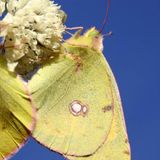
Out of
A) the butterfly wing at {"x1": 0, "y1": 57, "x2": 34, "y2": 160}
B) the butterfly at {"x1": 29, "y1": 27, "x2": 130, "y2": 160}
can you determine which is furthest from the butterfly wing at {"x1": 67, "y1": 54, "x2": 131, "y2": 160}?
the butterfly wing at {"x1": 0, "y1": 57, "x2": 34, "y2": 160}

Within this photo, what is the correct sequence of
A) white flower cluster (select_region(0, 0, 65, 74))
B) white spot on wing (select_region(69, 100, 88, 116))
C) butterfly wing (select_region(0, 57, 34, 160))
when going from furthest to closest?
white spot on wing (select_region(69, 100, 88, 116)) < butterfly wing (select_region(0, 57, 34, 160)) < white flower cluster (select_region(0, 0, 65, 74))

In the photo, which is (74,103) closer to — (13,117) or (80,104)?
(80,104)

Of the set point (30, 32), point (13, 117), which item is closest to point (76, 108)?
point (13, 117)

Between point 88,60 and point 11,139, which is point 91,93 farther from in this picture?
point 11,139

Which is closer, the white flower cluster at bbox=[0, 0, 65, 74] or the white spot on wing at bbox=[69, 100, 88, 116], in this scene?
the white flower cluster at bbox=[0, 0, 65, 74]

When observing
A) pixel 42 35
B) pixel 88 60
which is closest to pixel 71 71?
pixel 88 60

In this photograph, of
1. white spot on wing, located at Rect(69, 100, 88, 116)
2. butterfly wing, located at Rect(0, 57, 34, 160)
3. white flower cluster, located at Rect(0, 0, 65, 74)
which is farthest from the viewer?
white spot on wing, located at Rect(69, 100, 88, 116)

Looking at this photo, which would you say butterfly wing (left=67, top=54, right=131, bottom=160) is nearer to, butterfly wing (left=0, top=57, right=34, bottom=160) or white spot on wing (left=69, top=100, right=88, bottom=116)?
white spot on wing (left=69, top=100, right=88, bottom=116)
